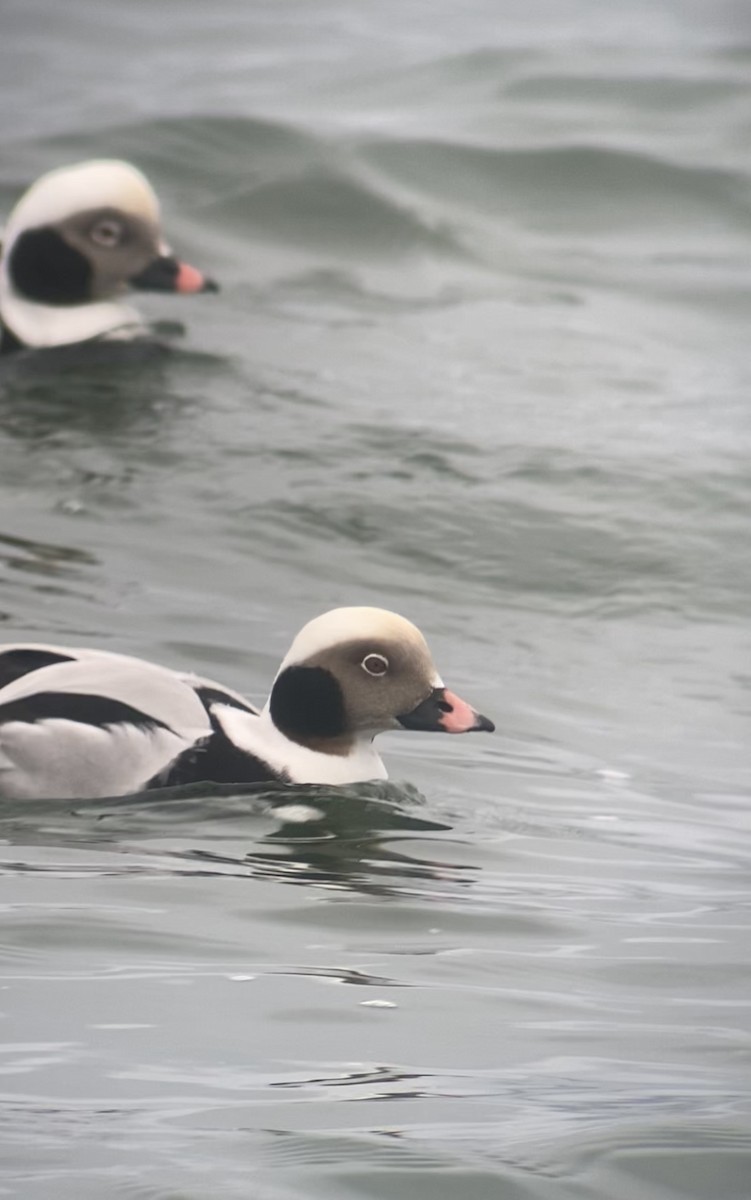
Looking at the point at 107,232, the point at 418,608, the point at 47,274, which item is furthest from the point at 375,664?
the point at 47,274

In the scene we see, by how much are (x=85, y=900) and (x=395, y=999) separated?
0.86 metres

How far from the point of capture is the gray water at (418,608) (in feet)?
13.1

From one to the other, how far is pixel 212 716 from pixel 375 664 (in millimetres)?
490

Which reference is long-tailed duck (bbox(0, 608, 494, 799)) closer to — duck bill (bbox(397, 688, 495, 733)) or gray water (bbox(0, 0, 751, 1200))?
duck bill (bbox(397, 688, 495, 733))

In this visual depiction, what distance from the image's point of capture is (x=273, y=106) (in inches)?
754

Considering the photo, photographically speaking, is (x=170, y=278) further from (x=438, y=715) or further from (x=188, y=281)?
(x=438, y=715)

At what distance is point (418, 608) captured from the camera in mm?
8914

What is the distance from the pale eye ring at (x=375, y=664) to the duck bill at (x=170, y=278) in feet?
17.6

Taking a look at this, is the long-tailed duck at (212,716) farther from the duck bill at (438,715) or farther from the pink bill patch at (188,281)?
the pink bill patch at (188,281)

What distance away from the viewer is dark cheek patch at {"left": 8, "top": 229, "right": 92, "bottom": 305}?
1171 cm

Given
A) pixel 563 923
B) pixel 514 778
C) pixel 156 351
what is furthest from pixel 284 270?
pixel 563 923

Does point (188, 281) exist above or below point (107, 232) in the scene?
below

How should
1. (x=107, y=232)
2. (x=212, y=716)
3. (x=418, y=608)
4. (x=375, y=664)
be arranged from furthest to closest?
(x=107, y=232) < (x=418, y=608) < (x=375, y=664) < (x=212, y=716)

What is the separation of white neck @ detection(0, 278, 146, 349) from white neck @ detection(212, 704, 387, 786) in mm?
5410
